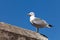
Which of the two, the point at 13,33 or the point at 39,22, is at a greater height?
the point at 39,22

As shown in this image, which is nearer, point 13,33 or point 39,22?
point 13,33

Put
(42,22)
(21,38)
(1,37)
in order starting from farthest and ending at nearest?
(42,22)
(21,38)
(1,37)

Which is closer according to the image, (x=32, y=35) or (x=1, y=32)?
(x=1, y=32)

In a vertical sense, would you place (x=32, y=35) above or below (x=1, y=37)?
above

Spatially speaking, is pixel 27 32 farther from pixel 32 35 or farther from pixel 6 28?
pixel 6 28

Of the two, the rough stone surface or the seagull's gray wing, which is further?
the seagull's gray wing

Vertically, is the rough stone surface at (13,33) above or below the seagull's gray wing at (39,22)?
below

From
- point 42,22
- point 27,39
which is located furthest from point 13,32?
point 42,22

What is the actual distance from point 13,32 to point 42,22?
13.2 ft

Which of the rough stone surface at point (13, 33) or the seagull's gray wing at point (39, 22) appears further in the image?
the seagull's gray wing at point (39, 22)

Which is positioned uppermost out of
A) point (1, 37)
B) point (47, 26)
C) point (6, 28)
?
point (47, 26)

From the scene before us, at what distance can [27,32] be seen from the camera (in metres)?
4.25

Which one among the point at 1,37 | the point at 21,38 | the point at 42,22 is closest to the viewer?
the point at 1,37

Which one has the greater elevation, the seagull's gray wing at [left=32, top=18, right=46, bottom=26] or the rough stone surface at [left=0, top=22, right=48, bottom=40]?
the seagull's gray wing at [left=32, top=18, right=46, bottom=26]
